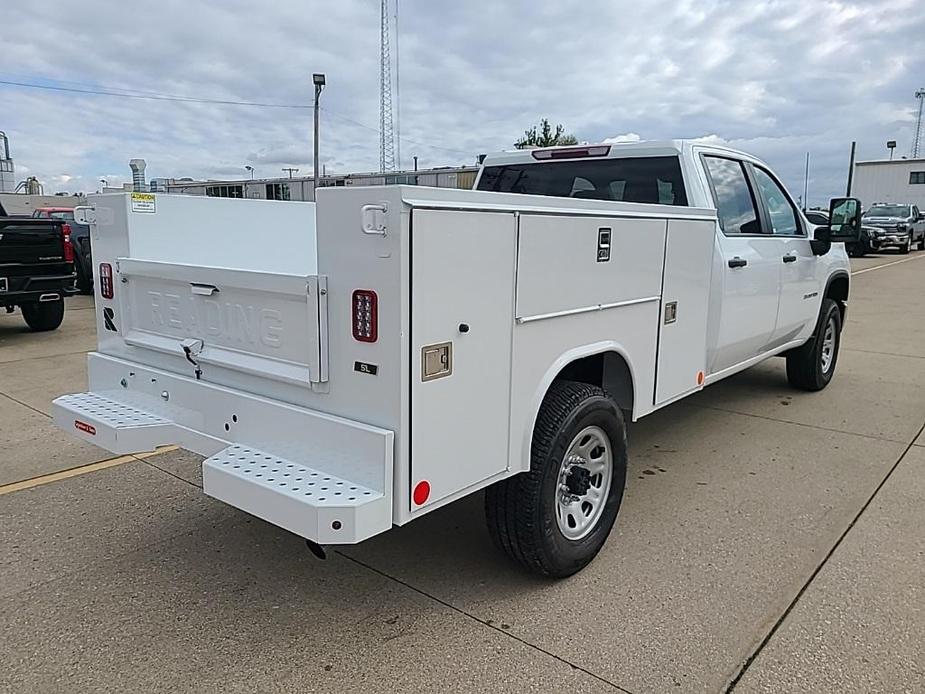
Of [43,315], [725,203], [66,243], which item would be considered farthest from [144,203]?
[43,315]

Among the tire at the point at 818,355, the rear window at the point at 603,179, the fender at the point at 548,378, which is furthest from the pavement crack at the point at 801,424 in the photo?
the fender at the point at 548,378

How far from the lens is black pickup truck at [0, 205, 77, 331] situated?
9.05 metres

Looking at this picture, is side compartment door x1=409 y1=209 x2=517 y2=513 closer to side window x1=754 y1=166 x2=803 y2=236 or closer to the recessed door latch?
the recessed door latch

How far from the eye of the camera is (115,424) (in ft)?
10.6

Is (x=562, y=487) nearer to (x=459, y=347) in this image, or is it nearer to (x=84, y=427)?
(x=459, y=347)

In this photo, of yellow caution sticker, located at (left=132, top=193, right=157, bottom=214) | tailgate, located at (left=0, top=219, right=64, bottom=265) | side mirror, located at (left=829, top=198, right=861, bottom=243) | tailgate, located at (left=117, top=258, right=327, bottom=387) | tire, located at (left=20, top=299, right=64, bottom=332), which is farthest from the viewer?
tire, located at (left=20, top=299, right=64, bottom=332)

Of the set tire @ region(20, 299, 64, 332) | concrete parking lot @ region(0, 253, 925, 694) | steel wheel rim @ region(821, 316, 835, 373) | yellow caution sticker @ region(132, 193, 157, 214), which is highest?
yellow caution sticker @ region(132, 193, 157, 214)

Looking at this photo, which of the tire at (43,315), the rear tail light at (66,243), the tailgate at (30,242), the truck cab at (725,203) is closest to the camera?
the truck cab at (725,203)

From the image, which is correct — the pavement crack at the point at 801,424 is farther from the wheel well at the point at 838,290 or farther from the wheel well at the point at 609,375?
the wheel well at the point at 609,375

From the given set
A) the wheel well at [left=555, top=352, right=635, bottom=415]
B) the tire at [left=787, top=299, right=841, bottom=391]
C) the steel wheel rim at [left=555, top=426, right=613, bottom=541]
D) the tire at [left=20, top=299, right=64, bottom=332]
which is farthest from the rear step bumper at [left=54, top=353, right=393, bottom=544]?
the tire at [left=20, top=299, right=64, bottom=332]

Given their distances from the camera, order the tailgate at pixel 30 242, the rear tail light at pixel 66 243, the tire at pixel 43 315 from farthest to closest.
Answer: the tire at pixel 43 315
the rear tail light at pixel 66 243
the tailgate at pixel 30 242

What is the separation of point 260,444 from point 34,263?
7.95 meters

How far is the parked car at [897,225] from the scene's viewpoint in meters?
28.0

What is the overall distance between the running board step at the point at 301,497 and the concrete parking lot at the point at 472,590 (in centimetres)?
62
